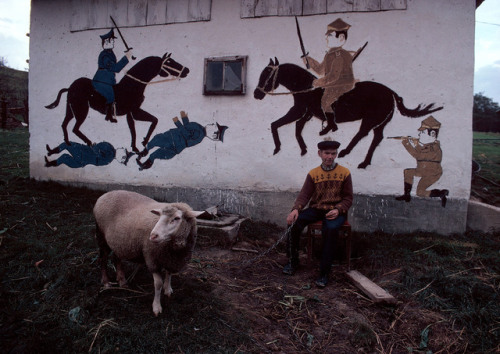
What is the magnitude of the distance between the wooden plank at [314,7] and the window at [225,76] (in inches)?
54.7

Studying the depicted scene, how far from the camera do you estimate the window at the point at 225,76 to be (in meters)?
5.94

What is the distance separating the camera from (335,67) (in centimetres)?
555

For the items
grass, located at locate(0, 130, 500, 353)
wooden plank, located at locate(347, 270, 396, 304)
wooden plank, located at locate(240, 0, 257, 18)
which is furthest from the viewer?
wooden plank, located at locate(240, 0, 257, 18)

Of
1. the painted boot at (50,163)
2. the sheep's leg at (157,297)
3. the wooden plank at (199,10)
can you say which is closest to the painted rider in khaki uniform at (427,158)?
the sheep's leg at (157,297)

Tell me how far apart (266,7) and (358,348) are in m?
5.66

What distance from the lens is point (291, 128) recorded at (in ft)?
18.9

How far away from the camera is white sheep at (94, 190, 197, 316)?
111 inches

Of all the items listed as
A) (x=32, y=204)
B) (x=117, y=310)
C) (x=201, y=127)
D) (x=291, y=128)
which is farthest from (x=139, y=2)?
(x=117, y=310)

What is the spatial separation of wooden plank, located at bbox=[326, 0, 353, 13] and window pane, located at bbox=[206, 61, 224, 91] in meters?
→ 2.21

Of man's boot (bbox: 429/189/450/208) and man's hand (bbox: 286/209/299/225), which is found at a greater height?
man's boot (bbox: 429/189/450/208)

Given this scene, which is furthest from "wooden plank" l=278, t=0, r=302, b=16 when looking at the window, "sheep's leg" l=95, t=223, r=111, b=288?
"sheep's leg" l=95, t=223, r=111, b=288

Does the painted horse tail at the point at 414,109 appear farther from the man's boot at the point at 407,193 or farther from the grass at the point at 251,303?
the grass at the point at 251,303

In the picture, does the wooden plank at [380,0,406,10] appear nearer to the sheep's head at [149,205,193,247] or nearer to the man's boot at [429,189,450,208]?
the man's boot at [429,189,450,208]

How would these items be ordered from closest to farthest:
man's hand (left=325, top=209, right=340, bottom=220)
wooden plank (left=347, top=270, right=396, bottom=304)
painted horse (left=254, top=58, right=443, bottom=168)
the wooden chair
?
wooden plank (left=347, top=270, right=396, bottom=304) < man's hand (left=325, top=209, right=340, bottom=220) < the wooden chair < painted horse (left=254, top=58, right=443, bottom=168)
